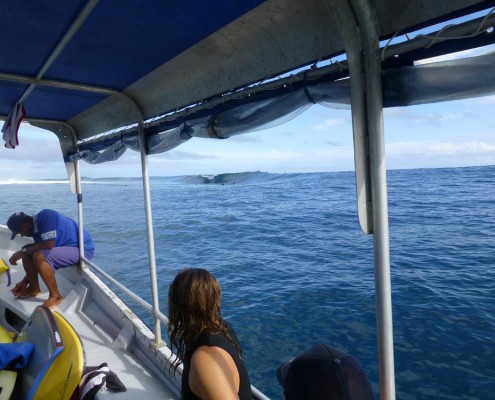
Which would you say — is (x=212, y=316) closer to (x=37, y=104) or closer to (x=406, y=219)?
(x=37, y=104)

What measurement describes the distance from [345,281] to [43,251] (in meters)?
6.73

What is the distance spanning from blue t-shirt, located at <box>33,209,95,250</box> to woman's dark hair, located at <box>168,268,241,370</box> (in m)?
3.64

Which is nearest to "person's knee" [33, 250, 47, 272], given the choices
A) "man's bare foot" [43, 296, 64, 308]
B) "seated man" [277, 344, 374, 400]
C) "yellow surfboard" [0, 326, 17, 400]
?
"man's bare foot" [43, 296, 64, 308]

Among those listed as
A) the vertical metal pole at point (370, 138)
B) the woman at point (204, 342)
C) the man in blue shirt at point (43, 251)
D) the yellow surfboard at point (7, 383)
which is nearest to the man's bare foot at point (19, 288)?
the man in blue shirt at point (43, 251)

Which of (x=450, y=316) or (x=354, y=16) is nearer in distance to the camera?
(x=354, y=16)

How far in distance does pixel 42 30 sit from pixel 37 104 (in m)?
2.31

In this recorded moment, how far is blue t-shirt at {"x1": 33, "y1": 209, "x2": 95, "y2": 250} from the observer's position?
4.43 metres

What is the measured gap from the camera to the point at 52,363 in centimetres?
244

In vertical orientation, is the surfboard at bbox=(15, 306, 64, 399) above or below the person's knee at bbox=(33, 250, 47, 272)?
below

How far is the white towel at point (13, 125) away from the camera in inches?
150

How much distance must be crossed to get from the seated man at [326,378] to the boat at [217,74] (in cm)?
26

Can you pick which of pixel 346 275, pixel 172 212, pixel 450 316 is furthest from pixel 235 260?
pixel 172 212

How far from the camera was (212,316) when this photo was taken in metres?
1.54

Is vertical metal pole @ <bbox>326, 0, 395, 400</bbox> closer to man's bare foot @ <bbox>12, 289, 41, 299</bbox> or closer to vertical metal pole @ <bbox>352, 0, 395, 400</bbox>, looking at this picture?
vertical metal pole @ <bbox>352, 0, 395, 400</bbox>
